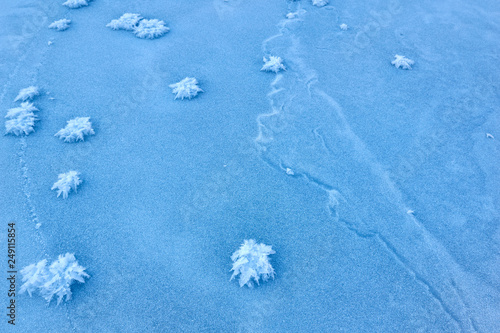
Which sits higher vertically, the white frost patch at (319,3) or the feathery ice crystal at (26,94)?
the white frost patch at (319,3)

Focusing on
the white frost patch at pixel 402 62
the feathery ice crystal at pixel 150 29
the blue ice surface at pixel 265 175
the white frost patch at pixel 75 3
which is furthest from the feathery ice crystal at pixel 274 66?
the white frost patch at pixel 75 3

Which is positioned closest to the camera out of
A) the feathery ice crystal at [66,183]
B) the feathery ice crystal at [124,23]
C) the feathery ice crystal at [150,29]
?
the feathery ice crystal at [66,183]

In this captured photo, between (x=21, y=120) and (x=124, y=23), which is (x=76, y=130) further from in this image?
(x=124, y=23)

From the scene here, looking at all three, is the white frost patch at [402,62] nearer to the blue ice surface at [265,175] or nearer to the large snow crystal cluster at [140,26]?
the blue ice surface at [265,175]

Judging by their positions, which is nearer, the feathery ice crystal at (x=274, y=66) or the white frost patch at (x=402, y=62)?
the feathery ice crystal at (x=274, y=66)

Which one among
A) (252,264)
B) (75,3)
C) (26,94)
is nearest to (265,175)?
(252,264)

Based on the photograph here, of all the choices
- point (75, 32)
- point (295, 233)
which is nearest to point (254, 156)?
point (295, 233)

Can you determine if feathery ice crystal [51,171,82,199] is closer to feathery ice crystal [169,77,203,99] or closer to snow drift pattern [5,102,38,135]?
snow drift pattern [5,102,38,135]
